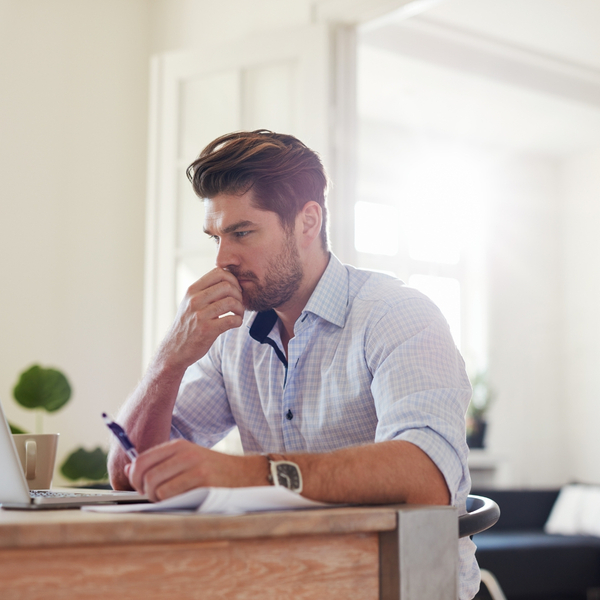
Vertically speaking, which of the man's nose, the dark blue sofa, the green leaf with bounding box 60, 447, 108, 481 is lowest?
the dark blue sofa

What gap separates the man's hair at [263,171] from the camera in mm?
1456

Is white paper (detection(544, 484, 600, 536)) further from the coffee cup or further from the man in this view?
the coffee cup

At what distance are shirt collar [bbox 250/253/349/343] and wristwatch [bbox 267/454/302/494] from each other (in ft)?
1.84

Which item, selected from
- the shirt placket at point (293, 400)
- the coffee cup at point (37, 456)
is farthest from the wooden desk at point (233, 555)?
the shirt placket at point (293, 400)

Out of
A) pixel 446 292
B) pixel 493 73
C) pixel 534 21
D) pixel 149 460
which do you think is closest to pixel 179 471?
pixel 149 460

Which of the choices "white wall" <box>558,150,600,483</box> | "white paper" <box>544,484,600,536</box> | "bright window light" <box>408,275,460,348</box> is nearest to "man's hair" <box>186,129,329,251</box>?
"white paper" <box>544,484,600,536</box>

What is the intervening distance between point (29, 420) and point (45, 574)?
2901 mm

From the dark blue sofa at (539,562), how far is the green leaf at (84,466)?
187cm

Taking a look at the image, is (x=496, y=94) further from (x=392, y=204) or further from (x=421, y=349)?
(x=421, y=349)

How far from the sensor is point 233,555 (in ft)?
2.15

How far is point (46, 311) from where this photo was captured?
3373 millimetres

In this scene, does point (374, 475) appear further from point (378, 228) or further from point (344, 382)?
point (378, 228)

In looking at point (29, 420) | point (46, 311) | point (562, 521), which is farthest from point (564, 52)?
point (29, 420)

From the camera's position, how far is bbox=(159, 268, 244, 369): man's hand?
1388mm
